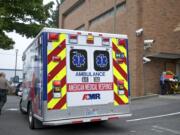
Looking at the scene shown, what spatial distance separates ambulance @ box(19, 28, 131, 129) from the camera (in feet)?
30.1

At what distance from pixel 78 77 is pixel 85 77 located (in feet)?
0.70

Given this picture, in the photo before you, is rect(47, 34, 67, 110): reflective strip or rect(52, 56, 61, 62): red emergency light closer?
rect(47, 34, 67, 110): reflective strip

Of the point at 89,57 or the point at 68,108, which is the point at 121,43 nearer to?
the point at 89,57

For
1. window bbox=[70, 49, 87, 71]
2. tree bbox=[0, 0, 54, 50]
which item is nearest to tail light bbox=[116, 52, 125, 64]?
window bbox=[70, 49, 87, 71]

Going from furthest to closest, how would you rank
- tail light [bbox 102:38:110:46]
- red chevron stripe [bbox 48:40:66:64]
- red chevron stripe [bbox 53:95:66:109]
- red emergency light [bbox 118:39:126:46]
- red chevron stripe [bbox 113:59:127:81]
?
red emergency light [bbox 118:39:126:46] → red chevron stripe [bbox 113:59:127:81] → tail light [bbox 102:38:110:46] → red chevron stripe [bbox 48:40:66:64] → red chevron stripe [bbox 53:95:66:109]

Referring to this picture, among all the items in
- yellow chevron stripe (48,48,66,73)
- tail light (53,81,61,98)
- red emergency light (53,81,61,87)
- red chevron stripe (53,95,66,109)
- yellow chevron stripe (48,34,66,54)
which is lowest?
red chevron stripe (53,95,66,109)

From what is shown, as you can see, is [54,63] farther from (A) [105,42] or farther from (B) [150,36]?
(B) [150,36]

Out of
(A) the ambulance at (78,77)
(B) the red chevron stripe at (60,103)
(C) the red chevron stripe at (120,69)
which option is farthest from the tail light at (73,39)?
(B) the red chevron stripe at (60,103)

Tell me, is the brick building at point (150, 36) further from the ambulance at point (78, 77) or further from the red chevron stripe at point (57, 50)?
the red chevron stripe at point (57, 50)

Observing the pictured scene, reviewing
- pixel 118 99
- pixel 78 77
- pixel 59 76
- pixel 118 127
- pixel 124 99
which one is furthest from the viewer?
pixel 118 127

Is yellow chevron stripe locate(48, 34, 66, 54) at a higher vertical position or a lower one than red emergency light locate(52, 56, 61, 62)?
higher

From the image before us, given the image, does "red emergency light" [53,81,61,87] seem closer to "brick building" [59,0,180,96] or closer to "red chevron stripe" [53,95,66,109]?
"red chevron stripe" [53,95,66,109]

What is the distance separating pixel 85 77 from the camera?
966cm

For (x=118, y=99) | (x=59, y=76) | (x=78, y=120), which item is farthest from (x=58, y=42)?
(x=118, y=99)
